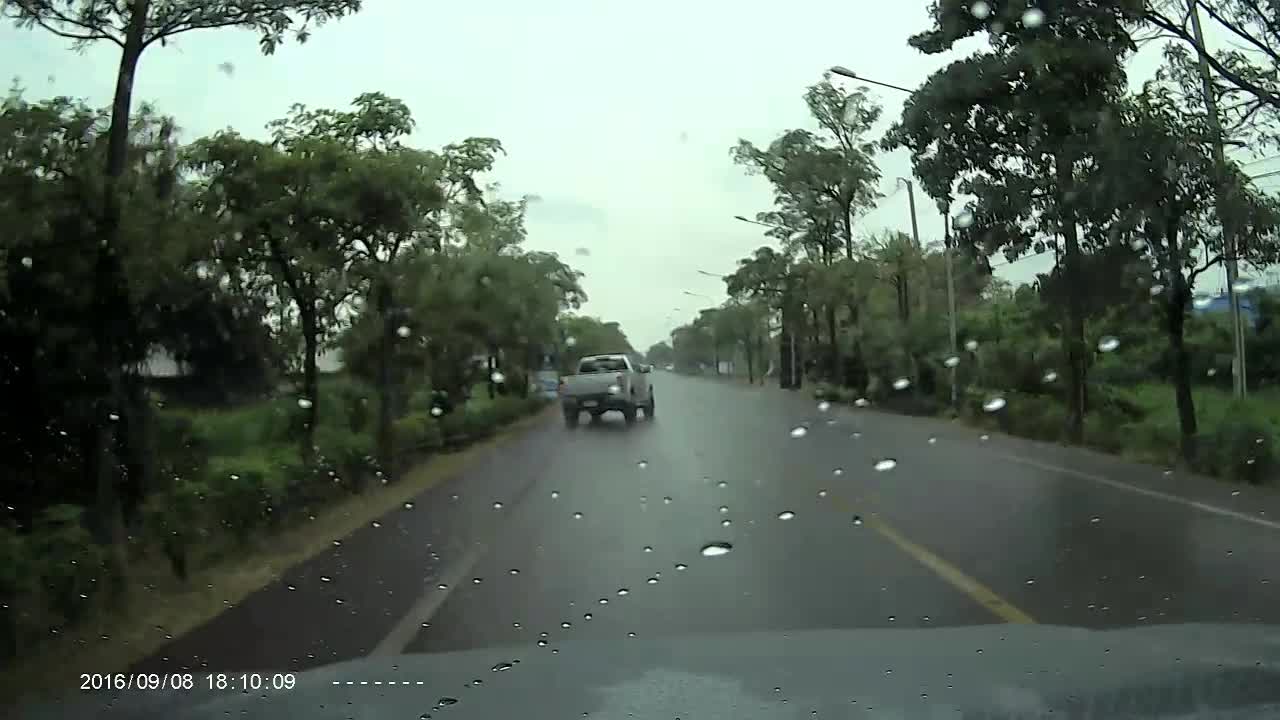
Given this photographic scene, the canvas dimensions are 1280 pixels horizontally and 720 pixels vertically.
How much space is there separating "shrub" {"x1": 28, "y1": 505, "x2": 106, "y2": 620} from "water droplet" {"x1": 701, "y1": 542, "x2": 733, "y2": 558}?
4.30m

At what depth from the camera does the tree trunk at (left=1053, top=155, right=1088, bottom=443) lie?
47.4 ft

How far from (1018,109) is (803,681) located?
36.3ft

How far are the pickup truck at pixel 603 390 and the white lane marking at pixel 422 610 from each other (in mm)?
19556

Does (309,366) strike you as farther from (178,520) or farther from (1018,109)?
(1018,109)

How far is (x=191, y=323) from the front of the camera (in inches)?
439

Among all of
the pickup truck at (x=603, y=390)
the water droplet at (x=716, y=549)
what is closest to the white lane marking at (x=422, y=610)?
the water droplet at (x=716, y=549)

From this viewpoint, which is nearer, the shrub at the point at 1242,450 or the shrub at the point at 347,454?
the shrub at the point at 347,454

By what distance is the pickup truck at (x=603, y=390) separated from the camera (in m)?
29.3

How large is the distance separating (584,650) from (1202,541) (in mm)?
6208

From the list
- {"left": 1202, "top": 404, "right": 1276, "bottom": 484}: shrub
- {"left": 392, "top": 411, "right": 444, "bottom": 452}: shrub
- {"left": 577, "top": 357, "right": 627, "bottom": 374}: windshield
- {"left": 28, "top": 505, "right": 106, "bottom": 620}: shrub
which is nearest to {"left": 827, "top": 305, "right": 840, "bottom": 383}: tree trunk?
{"left": 577, "top": 357, "right": 627, "bottom": 374}: windshield

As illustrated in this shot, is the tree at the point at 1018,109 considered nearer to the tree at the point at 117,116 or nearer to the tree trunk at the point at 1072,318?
the tree trunk at the point at 1072,318

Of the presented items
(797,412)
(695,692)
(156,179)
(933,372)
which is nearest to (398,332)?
(156,179)

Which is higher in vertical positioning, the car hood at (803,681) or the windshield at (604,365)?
the windshield at (604,365)

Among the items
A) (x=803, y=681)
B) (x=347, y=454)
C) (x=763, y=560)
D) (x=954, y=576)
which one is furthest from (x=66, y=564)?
(x=347, y=454)
